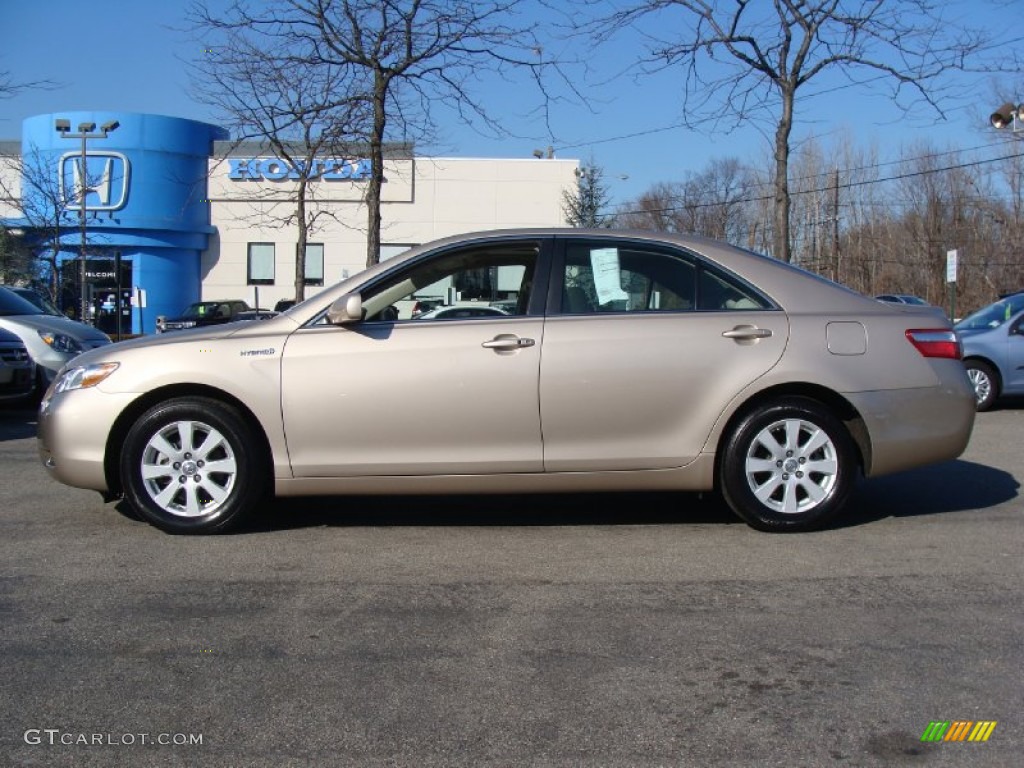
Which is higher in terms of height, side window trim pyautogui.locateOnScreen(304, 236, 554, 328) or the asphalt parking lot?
side window trim pyautogui.locateOnScreen(304, 236, 554, 328)

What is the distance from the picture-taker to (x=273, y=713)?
315 cm

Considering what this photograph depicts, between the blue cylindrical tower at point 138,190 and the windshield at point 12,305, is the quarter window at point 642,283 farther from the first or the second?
the blue cylindrical tower at point 138,190

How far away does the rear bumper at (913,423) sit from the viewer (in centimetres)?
527

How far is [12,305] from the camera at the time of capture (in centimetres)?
1209

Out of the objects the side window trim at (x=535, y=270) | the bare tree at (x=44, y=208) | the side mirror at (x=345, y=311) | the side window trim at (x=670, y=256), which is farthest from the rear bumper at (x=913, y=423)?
the bare tree at (x=44, y=208)

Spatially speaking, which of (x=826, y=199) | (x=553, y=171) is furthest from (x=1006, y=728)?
(x=826, y=199)

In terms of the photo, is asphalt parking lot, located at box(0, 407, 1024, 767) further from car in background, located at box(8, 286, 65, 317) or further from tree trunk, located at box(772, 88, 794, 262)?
tree trunk, located at box(772, 88, 794, 262)

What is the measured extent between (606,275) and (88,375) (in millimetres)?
2871

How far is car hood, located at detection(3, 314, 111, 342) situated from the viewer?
11.5 meters

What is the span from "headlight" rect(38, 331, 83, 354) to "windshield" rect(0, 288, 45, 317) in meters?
0.72
